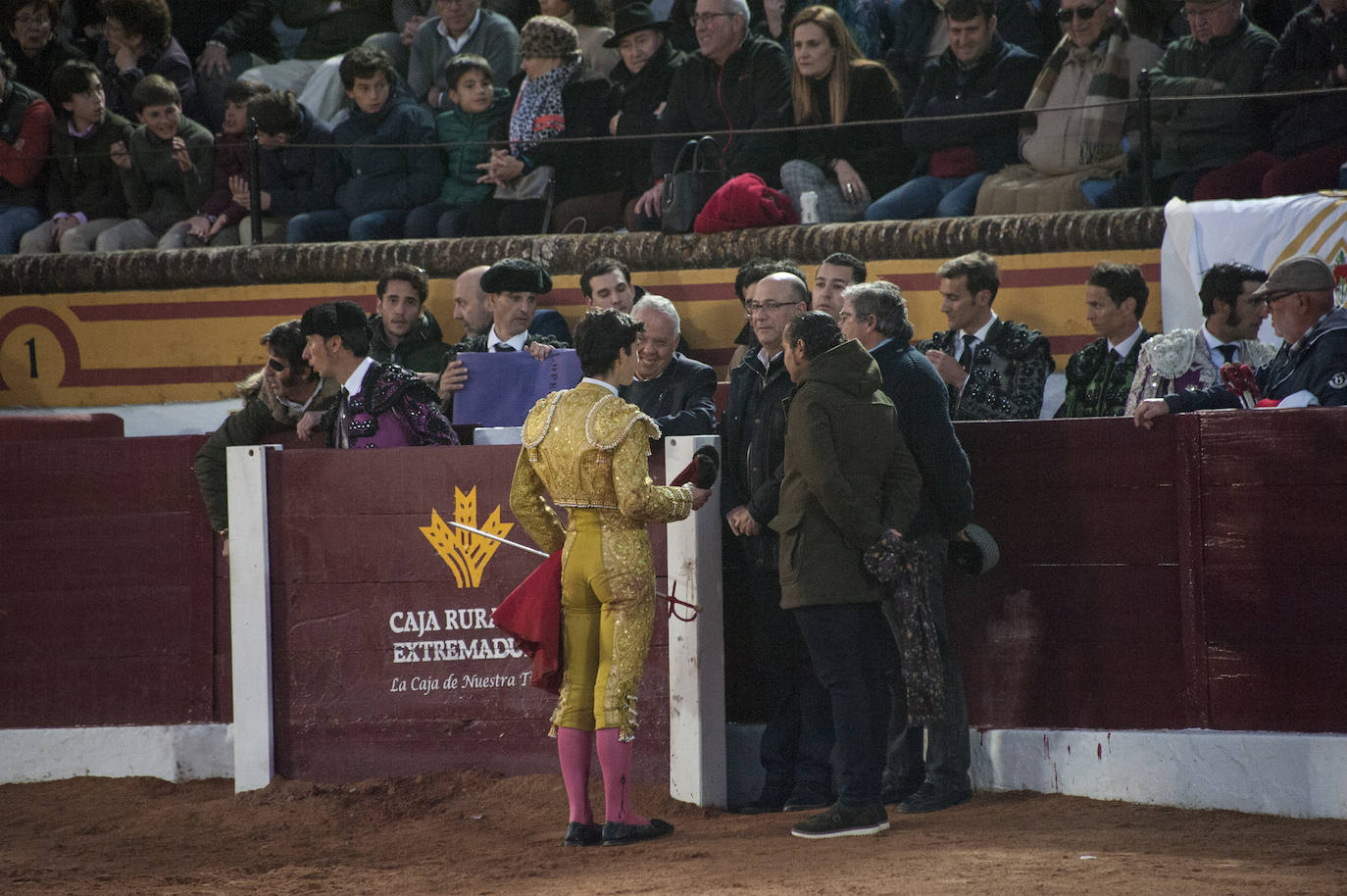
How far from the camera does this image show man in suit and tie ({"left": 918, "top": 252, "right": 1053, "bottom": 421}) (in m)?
5.85

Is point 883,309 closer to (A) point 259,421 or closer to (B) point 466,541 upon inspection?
(B) point 466,541

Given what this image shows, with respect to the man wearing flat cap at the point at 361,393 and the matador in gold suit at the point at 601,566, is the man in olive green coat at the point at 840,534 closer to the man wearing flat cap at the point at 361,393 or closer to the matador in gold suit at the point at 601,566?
the matador in gold suit at the point at 601,566

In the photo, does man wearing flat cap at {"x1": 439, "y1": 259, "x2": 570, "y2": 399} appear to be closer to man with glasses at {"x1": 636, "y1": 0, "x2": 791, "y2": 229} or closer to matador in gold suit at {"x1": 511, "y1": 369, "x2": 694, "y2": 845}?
man with glasses at {"x1": 636, "y1": 0, "x2": 791, "y2": 229}

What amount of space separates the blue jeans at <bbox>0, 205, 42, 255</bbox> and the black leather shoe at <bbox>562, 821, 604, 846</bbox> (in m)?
6.40

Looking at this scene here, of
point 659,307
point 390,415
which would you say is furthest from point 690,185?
point 390,415

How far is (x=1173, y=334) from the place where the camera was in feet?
18.0

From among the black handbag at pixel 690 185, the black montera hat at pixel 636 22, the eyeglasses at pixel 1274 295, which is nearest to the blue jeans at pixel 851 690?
the eyeglasses at pixel 1274 295

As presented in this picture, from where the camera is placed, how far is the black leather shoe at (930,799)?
5055mm

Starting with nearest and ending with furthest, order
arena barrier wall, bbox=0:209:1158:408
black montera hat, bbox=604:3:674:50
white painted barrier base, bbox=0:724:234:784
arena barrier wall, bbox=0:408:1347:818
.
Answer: arena barrier wall, bbox=0:408:1347:818 → white painted barrier base, bbox=0:724:234:784 → arena barrier wall, bbox=0:209:1158:408 → black montera hat, bbox=604:3:674:50

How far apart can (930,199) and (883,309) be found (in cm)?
289

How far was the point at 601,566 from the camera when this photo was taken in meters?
4.84

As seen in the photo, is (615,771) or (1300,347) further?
(1300,347)

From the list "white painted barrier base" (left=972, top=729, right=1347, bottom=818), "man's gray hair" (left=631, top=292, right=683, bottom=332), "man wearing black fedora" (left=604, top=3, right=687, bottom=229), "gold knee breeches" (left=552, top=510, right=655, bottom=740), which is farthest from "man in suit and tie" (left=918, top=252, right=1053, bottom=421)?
"man wearing black fedora" (left=604, top=3, right=687, bottom=229)

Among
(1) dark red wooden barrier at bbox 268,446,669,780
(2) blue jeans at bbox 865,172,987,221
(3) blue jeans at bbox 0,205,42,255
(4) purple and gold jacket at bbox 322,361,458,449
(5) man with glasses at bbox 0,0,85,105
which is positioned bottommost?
(1) dark red wooden barrier at bbox 268,446,669,780
